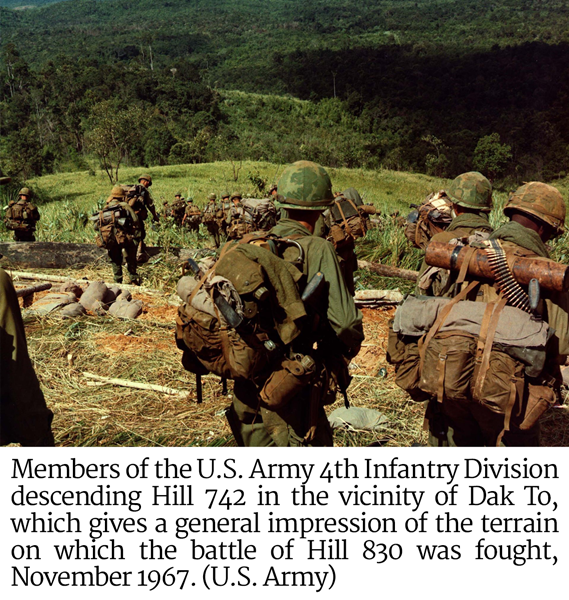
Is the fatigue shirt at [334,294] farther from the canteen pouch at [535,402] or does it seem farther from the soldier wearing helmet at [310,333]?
the canteen pouch at [535,402]

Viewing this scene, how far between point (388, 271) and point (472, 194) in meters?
4.46

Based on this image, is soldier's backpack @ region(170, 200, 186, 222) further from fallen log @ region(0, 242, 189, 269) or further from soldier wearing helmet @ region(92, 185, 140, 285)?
soldier wearing helmet @ region(92, 185, 140, 285)

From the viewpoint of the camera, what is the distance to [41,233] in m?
13.2

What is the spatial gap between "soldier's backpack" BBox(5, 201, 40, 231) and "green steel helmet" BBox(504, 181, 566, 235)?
36.0ft

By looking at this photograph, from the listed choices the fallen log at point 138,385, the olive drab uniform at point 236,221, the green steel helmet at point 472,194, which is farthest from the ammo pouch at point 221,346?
the olive drab uniform at point 236,221

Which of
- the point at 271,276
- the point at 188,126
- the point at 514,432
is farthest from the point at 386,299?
the point at 188,126

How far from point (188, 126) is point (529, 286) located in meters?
61.4

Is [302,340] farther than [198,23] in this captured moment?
No

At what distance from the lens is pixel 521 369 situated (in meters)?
2.67

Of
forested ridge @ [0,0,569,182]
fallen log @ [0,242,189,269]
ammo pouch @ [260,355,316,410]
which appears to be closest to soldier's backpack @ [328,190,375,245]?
ammo pouch @ [260,355,316,410]

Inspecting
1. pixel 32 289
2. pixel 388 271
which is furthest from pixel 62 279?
pixel 388 271

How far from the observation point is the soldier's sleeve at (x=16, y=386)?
2.23 meters

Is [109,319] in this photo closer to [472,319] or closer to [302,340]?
[302,340]

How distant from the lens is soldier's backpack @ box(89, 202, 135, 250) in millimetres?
8820
